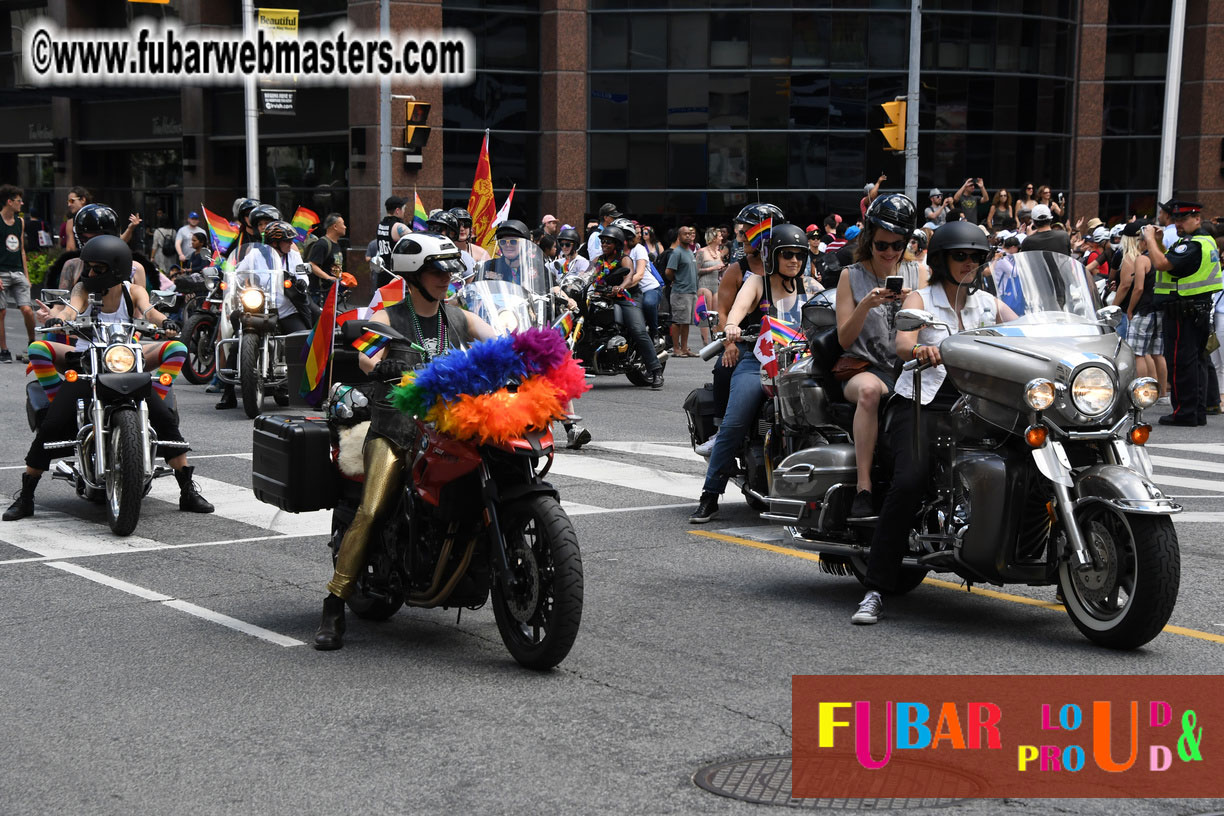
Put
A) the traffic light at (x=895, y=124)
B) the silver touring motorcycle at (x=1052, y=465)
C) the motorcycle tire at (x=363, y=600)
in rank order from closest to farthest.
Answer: the silver touring motorcycle at (x=1052, y=465) → the motorcycle tire at (x=363, y=600) → the traffic light at (x=895, y=124)

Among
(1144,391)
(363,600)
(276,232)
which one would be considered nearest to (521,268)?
(363,600)

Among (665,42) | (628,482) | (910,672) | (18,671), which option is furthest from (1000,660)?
(665,42)

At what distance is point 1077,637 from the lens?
6.60 meters

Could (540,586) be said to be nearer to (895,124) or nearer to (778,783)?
(778,783)

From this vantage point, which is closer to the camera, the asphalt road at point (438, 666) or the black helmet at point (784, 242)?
the asphalt road at point (438, 666)

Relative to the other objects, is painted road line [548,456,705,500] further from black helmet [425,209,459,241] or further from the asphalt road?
black helmet [425,209,459,241]

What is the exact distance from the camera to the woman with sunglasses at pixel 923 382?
6.85m

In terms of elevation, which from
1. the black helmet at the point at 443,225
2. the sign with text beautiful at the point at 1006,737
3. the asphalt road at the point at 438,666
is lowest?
the asphalt road at the point at 438,666

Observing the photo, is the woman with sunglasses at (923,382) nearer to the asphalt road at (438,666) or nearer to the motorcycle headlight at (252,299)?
the asphalt road at (438,666)

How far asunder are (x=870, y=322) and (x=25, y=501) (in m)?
5.60

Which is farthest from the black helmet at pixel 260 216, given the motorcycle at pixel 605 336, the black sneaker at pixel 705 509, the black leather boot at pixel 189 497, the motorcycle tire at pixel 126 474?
the black sneaker at pixel 705 509

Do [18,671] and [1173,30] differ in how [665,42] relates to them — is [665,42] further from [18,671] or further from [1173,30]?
[18,671]

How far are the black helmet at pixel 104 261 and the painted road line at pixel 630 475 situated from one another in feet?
11.3

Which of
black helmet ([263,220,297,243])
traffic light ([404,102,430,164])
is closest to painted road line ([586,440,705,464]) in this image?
black helmet ([263,220,297,243])
